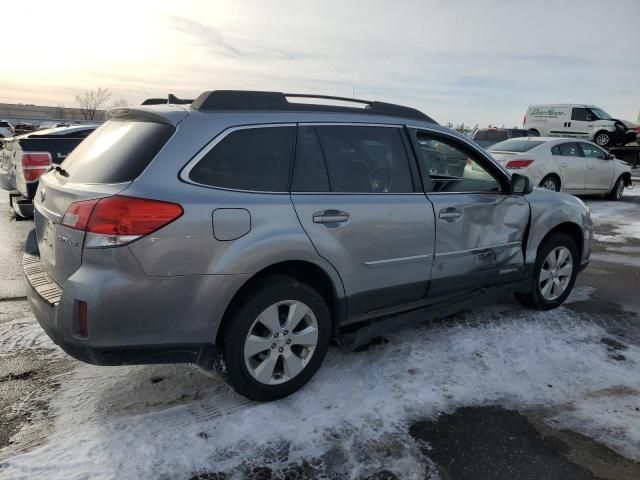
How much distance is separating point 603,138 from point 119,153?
1002 inches

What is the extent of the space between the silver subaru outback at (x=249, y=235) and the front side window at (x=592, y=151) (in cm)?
1040

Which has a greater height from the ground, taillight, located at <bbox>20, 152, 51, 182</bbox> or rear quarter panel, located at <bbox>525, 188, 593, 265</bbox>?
rear quarter panel, located at <bbox>525, 188, 593, 265</bbox>

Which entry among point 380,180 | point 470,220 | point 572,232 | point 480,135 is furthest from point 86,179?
point 480,135

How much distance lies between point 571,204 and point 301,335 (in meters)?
3.09

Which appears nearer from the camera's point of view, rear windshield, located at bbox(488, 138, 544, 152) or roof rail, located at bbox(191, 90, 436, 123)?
roof rail, located at bbox(191, 90, 436, 123)

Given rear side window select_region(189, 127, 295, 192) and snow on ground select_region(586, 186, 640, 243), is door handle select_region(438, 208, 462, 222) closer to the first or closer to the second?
rear side window select_region(189, 127, 295, 192)

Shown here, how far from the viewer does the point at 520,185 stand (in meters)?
4.34

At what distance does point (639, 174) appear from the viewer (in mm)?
24188

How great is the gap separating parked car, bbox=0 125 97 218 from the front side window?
1127cm

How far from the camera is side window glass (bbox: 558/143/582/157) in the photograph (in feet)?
40.6

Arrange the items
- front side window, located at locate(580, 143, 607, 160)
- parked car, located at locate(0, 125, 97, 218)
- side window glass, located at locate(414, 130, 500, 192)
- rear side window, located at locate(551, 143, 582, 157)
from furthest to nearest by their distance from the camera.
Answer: front side window, located at locate(580, 143, 607, 160) < rear side window, located at locate(551, 143, 582, 157) < parked car, located at locate(0, 125, 97, 218) < side window glass, located at locate(414, 130, 500, 192)

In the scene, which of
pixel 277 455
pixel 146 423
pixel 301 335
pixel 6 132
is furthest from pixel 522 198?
pixel 6 132

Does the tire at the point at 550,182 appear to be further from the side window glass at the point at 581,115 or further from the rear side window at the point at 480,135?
the side window glass at the point at 581,115

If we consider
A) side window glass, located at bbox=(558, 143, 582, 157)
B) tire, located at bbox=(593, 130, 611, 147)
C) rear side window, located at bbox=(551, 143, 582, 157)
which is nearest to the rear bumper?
rear side window, located at bbox=(551, 143, 582, 157)
